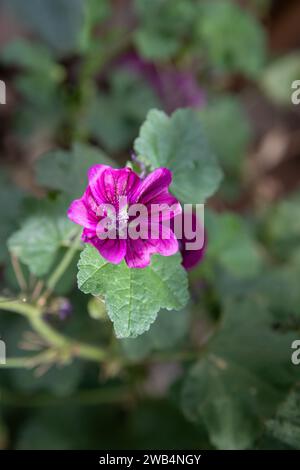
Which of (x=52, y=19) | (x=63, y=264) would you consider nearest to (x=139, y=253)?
(x=63, y=264)

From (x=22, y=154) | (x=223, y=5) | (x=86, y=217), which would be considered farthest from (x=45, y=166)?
(x=22, y=154)

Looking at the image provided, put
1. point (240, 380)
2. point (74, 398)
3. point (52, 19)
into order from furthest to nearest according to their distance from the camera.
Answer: point (52, 19), point (74, 398), point (240, 380)

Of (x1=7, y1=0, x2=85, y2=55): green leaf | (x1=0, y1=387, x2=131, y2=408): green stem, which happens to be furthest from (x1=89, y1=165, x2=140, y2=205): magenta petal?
(x1=7, y1=0, x2=85, y2=55): green leaf

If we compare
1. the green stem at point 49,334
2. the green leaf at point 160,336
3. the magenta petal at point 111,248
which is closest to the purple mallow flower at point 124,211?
the magenta petal at point 111,248

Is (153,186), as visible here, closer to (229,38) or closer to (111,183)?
(111,183)

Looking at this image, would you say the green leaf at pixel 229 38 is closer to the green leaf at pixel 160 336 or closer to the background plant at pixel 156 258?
the background plant at pixel 156 258

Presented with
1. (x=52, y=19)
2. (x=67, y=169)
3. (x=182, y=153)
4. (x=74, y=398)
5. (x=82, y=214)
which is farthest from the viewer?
(x=52, y=19)

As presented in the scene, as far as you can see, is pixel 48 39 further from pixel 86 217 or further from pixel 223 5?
pixel 86 217
